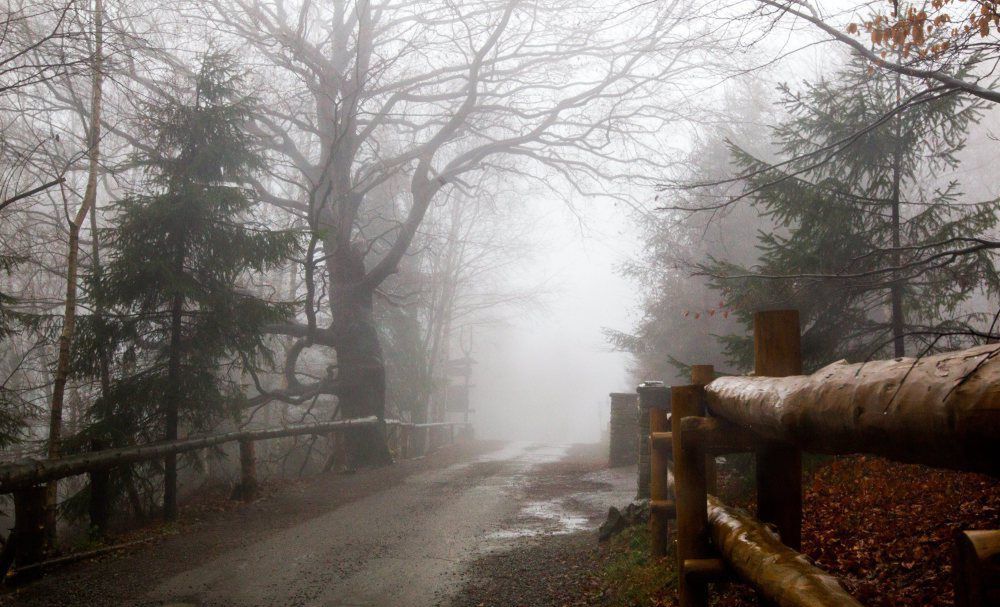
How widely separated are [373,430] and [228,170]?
755 centimetres

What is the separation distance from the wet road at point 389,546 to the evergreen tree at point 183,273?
2949 mm

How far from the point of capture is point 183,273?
1023 cm

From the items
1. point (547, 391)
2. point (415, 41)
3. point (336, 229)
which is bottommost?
point (547, 391)

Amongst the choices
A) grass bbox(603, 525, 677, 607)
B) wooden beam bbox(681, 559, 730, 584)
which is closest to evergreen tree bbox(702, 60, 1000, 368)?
grass bbox(603, 525, 677, 607)

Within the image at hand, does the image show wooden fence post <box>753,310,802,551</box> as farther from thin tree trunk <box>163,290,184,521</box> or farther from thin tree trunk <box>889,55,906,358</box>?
thin tree trunk <box>163,290,184,521</box>

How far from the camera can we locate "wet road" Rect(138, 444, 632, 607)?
608 centimetres

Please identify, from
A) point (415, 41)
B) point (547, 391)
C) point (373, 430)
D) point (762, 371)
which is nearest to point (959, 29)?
point (762, 371)

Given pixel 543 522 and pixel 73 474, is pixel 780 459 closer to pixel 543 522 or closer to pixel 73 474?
pixel 543 522

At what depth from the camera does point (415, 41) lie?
15.9m

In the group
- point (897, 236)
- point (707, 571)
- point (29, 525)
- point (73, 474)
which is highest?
point (897, 236)

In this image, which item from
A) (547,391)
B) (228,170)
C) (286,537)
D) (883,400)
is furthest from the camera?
(547,391)

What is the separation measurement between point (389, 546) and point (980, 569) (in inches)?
275

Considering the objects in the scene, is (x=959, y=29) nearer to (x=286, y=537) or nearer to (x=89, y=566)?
(x=286, y=537)

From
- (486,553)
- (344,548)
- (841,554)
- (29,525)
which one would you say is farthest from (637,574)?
(29,525)
